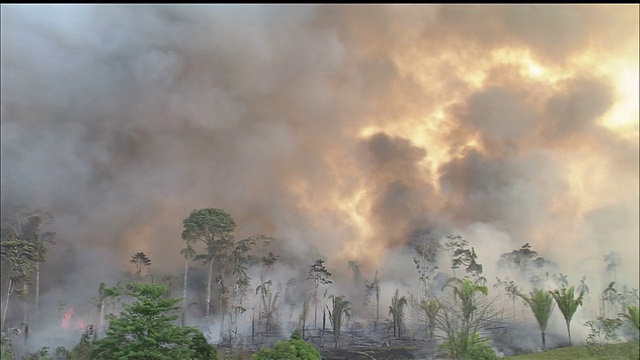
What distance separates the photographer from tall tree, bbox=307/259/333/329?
318 feet

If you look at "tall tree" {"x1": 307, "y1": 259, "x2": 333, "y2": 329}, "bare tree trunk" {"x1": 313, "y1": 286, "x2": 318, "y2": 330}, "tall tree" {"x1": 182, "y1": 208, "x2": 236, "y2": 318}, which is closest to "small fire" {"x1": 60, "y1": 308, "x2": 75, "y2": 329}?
"tall tree" {"x1": 182, "y1": 208, "x2": 236, "y2": 318}

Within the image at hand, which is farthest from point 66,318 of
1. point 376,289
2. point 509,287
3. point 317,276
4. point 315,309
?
point 509,287

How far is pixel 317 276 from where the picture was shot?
97562mm

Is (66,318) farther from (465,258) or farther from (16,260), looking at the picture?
(465,258)

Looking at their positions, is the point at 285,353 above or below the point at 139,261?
below

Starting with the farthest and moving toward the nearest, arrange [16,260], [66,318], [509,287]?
1. [509,287]
2. [66,318]
3. [16,260]

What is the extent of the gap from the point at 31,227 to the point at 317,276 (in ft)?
170

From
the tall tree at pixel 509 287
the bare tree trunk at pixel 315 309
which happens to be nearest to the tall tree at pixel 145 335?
the bare tree trunk at pixel 315 309

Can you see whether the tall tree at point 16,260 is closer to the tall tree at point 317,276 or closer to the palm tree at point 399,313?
the tall tree at point 317,276

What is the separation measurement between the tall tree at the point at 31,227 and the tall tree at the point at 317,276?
46.7 metres

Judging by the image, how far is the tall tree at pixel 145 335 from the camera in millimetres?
32500

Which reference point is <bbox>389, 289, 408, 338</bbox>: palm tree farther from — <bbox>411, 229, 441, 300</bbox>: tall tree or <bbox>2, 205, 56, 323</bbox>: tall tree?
<bbox>2, 205, 56, 323</bbox>: tall tree

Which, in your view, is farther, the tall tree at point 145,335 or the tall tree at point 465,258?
the tall tree at point 465,258

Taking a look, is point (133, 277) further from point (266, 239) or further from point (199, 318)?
point (266, 239)
